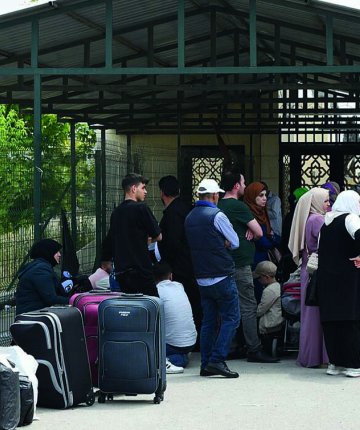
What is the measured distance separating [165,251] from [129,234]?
4.87ft

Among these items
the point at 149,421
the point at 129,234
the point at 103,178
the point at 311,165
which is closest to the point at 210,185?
the point at 129,234

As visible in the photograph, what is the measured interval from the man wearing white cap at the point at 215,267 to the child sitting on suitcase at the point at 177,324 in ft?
1.78

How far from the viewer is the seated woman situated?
10398 mm

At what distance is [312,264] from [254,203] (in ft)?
4.90

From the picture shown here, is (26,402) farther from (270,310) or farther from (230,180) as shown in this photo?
(270,310)

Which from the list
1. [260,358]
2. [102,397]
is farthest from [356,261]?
[102,397]

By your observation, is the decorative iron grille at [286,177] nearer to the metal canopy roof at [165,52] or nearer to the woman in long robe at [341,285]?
the metal canopy roof at [165,52]

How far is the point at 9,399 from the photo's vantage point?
27.7 feet

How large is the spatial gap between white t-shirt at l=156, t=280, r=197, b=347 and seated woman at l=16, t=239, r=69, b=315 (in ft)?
4.99

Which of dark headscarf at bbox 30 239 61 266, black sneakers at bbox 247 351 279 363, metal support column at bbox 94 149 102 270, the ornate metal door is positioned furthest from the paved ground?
the ornate metal door

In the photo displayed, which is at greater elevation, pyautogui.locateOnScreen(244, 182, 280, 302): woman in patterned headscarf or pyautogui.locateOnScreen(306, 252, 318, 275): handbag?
pyautogui.locateOnScreen(244, 182, 280, 302): woman in patterned headscarf

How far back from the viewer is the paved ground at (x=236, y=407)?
893cm

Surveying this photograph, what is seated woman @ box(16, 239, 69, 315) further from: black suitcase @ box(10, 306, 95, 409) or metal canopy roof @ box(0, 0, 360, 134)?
metal canopy roof @ box(0, 0, 360, 134)

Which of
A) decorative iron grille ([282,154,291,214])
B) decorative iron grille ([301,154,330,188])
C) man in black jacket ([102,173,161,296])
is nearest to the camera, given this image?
man in black jacket ([102,173,161,296])
